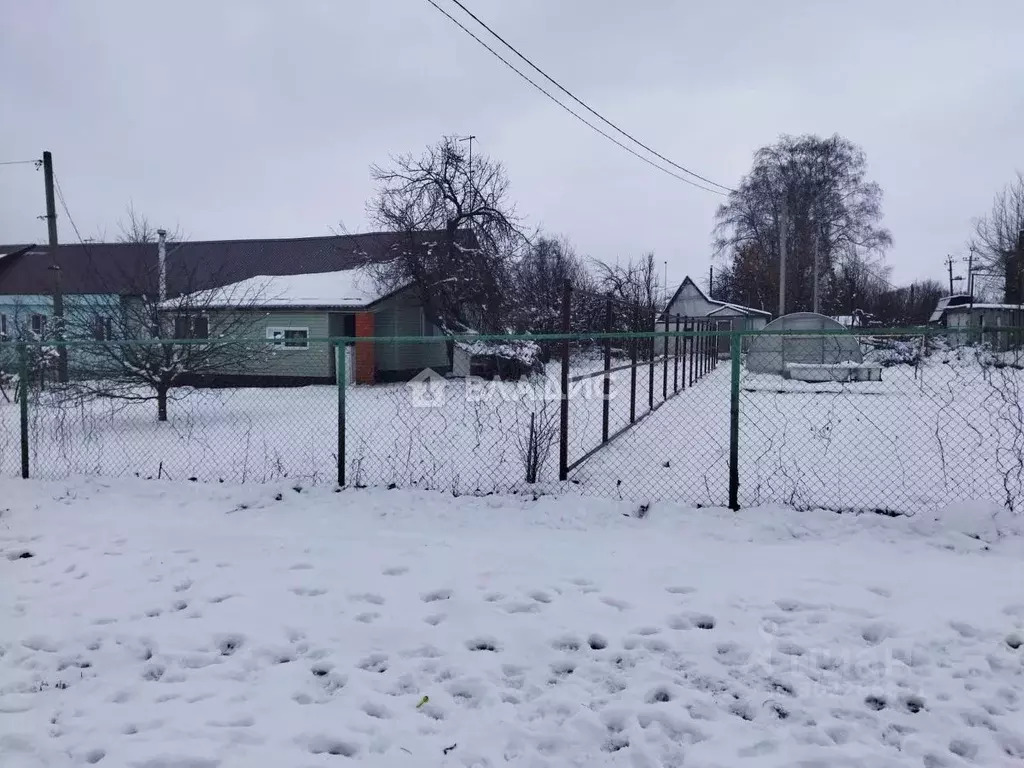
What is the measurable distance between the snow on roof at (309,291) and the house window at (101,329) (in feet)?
15.0

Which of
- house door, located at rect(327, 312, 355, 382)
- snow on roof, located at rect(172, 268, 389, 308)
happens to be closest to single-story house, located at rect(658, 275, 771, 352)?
snow on roof, located at rect(172, 268, 389, 308)

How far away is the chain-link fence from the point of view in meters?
6.03

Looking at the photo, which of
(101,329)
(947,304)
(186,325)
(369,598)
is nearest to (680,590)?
(369,598)

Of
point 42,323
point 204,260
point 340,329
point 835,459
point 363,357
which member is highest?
point 204,260

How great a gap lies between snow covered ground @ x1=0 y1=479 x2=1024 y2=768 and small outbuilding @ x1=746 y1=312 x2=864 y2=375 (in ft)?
59.4

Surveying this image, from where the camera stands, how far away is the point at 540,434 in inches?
243

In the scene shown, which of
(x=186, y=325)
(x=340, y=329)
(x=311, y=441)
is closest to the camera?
(x=311, y=441)

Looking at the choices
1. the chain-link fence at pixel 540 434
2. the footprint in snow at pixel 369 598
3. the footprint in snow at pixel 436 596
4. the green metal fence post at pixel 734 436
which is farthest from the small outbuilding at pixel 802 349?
the footprint in snow at pixel 369 598

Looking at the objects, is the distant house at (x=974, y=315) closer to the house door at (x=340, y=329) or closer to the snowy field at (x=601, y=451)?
the snowy field at (x=601, y=451)

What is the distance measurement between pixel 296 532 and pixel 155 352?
8020 millimetres

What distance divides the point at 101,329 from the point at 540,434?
32.8ft

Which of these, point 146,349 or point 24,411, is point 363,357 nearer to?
point 146,349

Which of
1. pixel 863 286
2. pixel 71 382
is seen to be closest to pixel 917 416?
pixel 71 382

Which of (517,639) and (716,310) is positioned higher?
(716,310)
